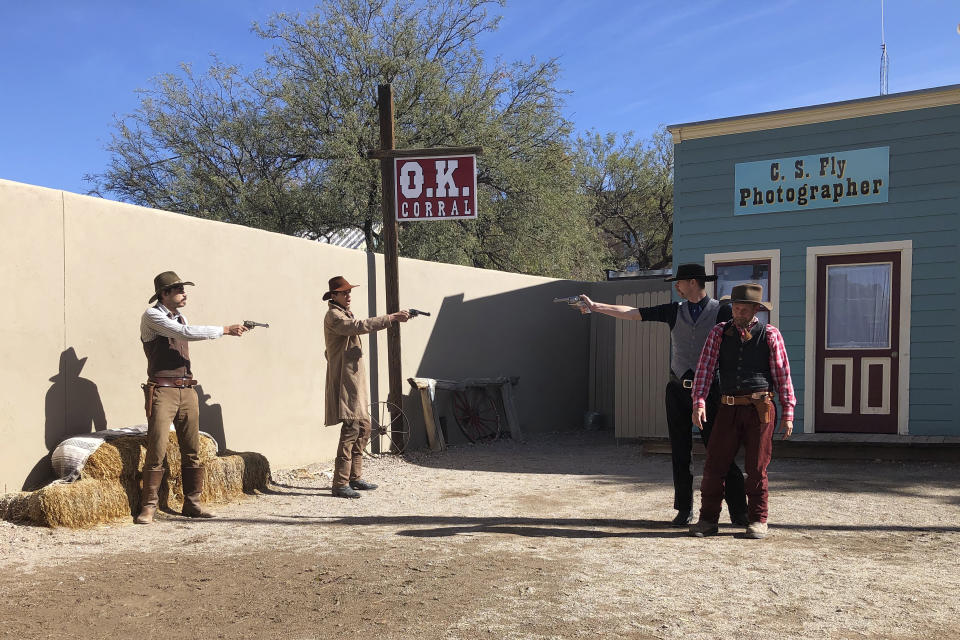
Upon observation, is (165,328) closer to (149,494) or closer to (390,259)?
(149,494)

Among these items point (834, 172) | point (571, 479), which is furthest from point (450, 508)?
point (834, 172)

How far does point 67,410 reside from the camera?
6.29m

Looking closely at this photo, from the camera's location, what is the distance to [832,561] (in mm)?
5059

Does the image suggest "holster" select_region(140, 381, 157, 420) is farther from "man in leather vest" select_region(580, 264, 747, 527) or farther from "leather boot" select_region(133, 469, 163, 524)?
"man in leather vest" select_region(580, 264, 747, 527)

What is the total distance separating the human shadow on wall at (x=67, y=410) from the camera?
6.11 metres

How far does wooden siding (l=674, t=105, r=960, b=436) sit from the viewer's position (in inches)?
368

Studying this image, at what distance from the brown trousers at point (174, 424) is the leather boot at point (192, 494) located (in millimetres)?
58

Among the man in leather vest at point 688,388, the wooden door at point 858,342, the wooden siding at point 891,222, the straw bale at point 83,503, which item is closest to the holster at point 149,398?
the straw bale at point 83,503

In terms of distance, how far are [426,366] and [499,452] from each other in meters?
1.44

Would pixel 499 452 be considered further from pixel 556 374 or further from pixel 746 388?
pixel 746 388

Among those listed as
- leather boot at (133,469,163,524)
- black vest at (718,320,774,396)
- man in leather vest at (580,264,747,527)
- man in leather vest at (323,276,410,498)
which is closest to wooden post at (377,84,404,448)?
man in leather vest at (323,276,410,498)

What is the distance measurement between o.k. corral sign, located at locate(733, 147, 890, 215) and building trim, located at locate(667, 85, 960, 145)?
42 cm

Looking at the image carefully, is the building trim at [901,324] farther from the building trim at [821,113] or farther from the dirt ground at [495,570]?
the dirt ground at [495,570]

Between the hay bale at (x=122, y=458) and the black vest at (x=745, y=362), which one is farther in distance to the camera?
the hay bale at (x=122, y=458)
